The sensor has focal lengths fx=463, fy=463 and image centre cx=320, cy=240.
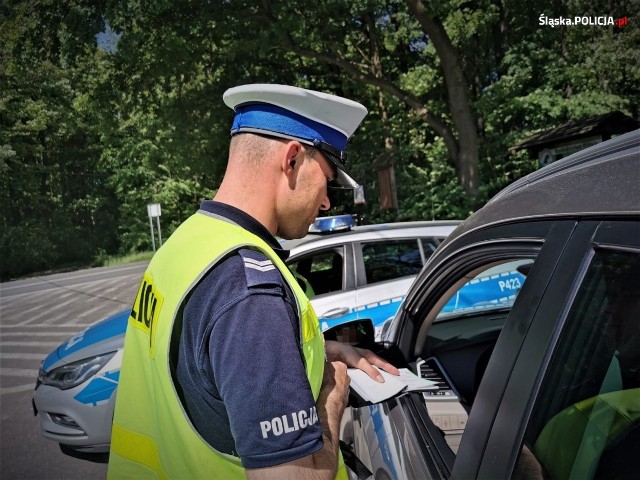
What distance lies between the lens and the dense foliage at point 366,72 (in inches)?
375

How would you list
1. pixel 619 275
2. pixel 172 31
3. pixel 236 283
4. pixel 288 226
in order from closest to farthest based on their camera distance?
pixel 619 275 → pixel 236 283 → pixel 288 226 → pixel 172 31

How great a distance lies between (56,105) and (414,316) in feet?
55.0

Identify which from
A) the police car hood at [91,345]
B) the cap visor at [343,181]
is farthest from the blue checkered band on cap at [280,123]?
the police car hood at [91,345]

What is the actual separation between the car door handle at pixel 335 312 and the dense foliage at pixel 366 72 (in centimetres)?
576

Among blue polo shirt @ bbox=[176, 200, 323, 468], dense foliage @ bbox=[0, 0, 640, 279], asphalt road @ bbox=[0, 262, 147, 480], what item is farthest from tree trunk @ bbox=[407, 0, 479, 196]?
blue polo shirt @ bbox=[176, 200, 323, 468]

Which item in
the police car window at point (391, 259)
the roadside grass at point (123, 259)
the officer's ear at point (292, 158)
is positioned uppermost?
the officer's ear at point (292, 158)

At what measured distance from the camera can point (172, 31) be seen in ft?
33.6

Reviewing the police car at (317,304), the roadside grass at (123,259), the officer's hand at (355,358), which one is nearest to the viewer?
the officer's hand at (355,358)

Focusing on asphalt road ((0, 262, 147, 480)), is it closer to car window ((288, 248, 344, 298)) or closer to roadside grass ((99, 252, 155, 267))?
car window ((288, 248, 344, 298))

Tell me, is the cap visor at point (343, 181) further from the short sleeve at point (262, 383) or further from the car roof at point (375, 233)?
the car roof at point (375, 233)

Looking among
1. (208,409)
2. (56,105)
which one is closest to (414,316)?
(208,409)

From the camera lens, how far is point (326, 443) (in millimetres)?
976

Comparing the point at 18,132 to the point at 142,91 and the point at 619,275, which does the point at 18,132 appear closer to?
the point at 142,91

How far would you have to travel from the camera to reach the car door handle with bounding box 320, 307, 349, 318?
14.1ft
